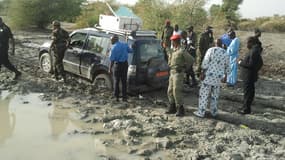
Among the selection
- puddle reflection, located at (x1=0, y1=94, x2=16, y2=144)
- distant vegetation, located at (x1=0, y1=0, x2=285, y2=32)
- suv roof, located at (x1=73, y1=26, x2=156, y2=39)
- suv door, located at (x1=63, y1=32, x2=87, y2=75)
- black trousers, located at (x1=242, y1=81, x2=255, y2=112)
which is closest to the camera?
puddle reflection, located at (x1=0, y1=94, x2=16, y2=144)

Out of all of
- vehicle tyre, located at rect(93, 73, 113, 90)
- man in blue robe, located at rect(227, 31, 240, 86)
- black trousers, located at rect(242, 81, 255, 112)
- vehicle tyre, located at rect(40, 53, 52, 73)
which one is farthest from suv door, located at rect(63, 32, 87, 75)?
black trousers, located at rect(242, 81, 255, 112)

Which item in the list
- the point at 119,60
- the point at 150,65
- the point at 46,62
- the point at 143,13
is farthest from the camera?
the point at 143,13

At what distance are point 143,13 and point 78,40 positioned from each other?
396 inches

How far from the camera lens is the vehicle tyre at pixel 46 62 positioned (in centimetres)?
1136

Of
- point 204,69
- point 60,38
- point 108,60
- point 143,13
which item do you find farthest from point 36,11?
point 204,69

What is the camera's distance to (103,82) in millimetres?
9578

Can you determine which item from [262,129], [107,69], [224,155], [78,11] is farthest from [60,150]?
[78,11]

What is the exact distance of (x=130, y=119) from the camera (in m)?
7.81

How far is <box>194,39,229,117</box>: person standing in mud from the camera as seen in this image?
7832 mm

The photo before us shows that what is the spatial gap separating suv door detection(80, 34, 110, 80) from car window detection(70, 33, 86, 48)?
25 cm

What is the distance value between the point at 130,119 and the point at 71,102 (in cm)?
185

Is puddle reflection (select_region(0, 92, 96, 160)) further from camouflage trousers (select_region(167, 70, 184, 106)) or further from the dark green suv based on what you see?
camouflage trousers (select_region(167, 70, 184, 106))

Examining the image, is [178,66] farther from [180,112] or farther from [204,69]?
[180,112]

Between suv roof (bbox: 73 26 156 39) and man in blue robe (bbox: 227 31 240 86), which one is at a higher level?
suv roof (bbox: 73 26 156 39)
